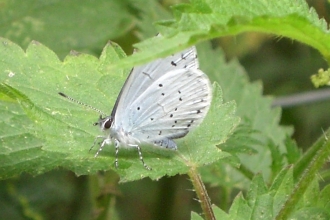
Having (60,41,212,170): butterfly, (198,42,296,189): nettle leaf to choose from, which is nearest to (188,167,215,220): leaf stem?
(60,41,212,170): butterfly

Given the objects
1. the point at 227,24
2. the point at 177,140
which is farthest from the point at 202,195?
the point at 227,24

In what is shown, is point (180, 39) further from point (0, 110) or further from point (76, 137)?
point (0, 110)

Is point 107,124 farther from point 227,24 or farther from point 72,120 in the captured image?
point 227,24

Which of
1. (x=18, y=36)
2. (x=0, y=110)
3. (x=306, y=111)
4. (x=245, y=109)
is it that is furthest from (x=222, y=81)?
(x=0, y=110)

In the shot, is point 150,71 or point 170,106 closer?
point 150,71

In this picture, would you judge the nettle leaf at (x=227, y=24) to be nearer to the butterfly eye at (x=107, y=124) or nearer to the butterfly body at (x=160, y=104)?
the butterfly body at (x=160, y=104)
